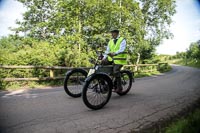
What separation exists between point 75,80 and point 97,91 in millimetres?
1029

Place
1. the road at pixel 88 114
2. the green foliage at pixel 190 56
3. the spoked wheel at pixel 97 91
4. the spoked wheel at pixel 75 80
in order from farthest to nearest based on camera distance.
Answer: the spoked wheel at pixel 75 80, the spoked wheel at pixel 97 91, the road at pixel 88 114, the green foliage at pixel 190 56

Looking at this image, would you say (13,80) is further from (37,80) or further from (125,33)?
(125,33)

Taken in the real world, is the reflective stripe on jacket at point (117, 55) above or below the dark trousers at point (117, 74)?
above

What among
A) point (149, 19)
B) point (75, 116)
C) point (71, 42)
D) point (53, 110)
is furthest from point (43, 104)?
point (71, 42)

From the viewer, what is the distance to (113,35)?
4.36m

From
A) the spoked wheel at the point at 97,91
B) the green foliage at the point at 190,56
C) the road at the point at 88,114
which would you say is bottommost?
the road at the point at 88,114

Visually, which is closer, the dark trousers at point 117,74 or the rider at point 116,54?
the rider at point 116,54

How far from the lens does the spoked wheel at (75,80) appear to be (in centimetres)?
527

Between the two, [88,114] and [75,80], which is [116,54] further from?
[88,114]

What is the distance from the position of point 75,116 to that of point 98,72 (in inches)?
45.5

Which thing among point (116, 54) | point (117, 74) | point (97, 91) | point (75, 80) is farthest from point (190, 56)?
point (75, 80)

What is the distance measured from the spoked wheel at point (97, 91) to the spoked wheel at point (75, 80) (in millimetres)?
857

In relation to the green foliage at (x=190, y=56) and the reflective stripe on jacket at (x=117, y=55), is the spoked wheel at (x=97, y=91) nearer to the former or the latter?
the reflective stripe on jacket at (x=117, y=55)

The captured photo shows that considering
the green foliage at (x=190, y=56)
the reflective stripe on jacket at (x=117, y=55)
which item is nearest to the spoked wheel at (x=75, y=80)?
the reflective stripe on jacket at (x=117, y=55)
